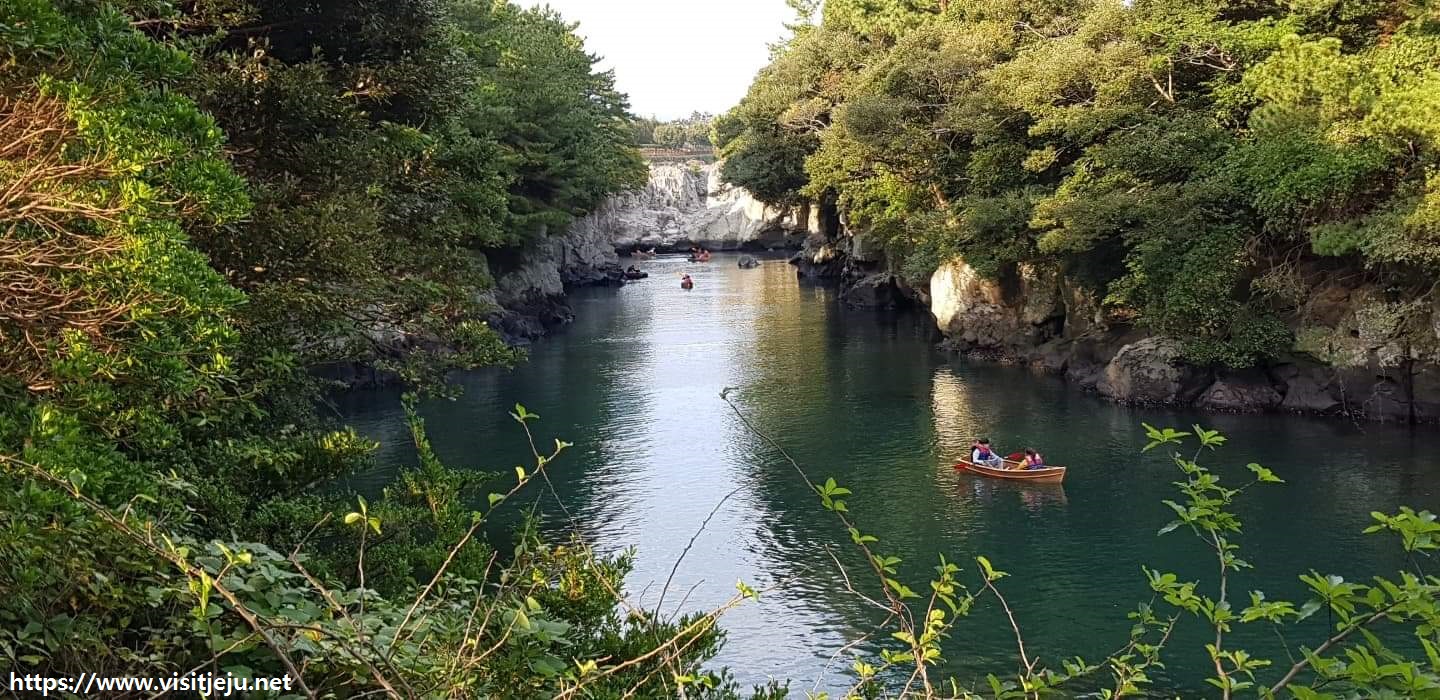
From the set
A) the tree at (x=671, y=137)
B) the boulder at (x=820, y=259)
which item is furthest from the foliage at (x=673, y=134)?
the boulder at (x=820, y=259)

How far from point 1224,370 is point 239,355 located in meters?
26.1

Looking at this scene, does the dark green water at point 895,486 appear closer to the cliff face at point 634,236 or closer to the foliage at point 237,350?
the foliage at point 237,350

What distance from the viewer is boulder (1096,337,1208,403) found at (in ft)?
96.5

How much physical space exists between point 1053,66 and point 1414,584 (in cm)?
3052

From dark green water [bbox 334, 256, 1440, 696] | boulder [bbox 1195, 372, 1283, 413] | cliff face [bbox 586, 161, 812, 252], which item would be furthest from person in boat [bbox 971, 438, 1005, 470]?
cliff face [bbox 586, 161, 812, 252]

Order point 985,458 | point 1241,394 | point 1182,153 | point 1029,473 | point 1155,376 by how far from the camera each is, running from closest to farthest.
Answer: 1. point 1029,473
2. point 985,458
3. point 1241,394
4. point 1182,153
5. point 1155,376

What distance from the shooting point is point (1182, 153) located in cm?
2870

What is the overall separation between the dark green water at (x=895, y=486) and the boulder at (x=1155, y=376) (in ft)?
2.02

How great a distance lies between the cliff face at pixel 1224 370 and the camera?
25078 millimetres

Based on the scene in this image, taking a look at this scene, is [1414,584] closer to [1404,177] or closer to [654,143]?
[1404,177]

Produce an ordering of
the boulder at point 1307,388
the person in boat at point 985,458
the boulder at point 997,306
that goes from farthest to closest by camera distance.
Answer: the boulder at point 997,306, the boulder at point 1307,388, the person in boat at point 985,458

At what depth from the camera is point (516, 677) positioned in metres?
5.64

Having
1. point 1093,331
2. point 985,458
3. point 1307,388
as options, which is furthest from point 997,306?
point 985,458

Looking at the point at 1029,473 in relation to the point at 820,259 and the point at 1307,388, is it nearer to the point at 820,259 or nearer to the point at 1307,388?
the point at 1307,388
